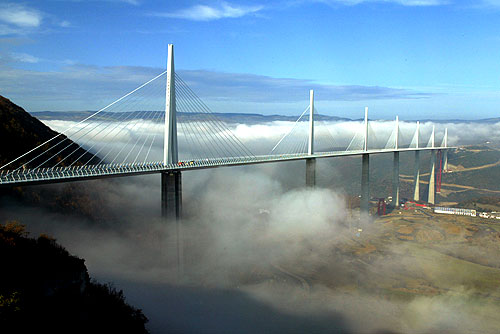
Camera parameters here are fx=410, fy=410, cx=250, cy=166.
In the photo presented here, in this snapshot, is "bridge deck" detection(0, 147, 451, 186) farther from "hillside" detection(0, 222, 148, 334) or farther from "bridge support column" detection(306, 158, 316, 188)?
"bridge support column" detection(306, 158, 316, 188)

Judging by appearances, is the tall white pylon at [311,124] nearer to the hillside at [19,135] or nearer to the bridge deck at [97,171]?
the bridge deck at [97,171]

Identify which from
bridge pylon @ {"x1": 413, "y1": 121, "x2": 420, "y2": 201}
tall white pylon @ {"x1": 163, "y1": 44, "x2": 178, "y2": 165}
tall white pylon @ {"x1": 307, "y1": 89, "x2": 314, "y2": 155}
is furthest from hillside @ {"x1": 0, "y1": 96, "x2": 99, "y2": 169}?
bridge pylon @ {"x1": 413, "y1": 121, "x2": 420, "y2": 201}

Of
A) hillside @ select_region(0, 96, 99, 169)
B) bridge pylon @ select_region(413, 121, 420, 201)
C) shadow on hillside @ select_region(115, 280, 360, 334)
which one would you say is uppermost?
hillside @ select_region(0, 96, 99, 169)

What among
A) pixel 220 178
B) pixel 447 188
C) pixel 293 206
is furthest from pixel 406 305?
pixel 447 188

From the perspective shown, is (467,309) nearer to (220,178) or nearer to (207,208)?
(207,208)

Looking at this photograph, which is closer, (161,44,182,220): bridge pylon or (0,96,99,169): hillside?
(161,44,182,220): bridge pylon

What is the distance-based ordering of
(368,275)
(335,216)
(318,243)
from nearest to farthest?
(368,275)
(318,243)
(335,216)

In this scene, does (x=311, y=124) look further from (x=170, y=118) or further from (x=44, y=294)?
(x=44, y=294)
